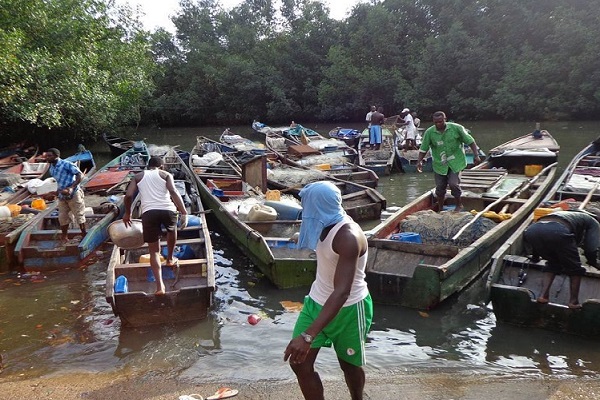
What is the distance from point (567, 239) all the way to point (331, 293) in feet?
9.64

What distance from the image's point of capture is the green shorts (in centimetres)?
302

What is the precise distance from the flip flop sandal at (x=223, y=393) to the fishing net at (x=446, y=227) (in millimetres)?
3650

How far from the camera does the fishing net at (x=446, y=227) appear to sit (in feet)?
22.9

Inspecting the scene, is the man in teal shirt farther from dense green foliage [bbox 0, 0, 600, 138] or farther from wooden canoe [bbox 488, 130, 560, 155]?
dense green foliage [bbox 0, 0, 600, 138]

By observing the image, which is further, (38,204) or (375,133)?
(375,133)

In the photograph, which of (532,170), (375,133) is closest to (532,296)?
(532,170)

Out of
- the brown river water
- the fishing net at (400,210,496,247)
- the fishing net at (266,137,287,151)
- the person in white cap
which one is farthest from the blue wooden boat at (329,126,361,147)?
the brown river water

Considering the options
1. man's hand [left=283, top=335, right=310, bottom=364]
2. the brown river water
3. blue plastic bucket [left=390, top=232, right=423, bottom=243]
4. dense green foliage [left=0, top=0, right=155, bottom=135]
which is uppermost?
dense green foliage [left=0, top=0, right=155, bottom=135]

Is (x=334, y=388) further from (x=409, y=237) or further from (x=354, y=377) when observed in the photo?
(x=409, y=237)

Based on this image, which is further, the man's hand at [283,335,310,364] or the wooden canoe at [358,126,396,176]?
the wooden canoe at [358,126,396,176]

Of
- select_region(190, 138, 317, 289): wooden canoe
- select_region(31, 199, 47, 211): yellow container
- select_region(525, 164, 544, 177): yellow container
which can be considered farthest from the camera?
select_region(525, 164, 544, 177): yellow container

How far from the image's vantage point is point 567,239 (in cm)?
477

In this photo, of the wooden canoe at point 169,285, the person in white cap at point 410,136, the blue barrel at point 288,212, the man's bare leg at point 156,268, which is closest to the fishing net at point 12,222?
the wooden canoe at point 169,285

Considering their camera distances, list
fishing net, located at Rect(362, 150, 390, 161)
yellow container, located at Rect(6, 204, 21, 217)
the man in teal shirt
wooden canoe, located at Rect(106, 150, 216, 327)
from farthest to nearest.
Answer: fishing net, located at Rect(362, 150, 390, 161)
yellow container, located at Rect(6, 204, 21, 217)
the man in teal shirt
wooden canoe, located at Rect(106, 150, 216, 327)
